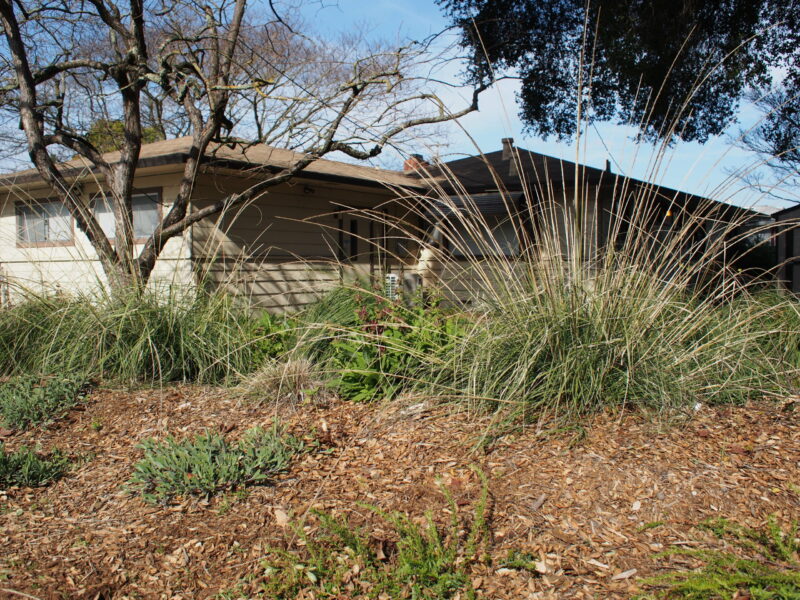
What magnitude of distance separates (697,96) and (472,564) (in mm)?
8180

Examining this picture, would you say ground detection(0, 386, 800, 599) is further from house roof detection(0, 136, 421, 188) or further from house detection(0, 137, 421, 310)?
house detection(0, 137, 421, 310)

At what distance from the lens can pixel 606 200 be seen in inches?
461

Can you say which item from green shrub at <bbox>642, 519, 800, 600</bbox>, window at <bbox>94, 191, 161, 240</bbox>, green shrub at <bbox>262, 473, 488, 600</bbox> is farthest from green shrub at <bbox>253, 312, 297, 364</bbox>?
window at <bbox>94, 191, 161, 240</bbox>

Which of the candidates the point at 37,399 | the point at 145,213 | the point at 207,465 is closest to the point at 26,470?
the point at 207,465

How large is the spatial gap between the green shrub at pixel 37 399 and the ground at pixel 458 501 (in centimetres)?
80

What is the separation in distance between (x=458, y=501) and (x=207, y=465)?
122 cm

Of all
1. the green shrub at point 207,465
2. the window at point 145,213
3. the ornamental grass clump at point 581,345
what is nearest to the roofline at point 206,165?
the window at point 145,213

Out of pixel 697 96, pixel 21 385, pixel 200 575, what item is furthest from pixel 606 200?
pixel 200 575

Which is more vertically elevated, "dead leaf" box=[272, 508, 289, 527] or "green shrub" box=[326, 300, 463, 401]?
"green shrub" box=[326, 300, 463, 401]

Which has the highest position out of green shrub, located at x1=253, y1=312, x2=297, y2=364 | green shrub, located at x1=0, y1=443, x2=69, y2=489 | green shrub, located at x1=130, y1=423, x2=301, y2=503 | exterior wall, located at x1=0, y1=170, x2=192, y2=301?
exterior wall, located at x1=0, y1=170, x2=192, y2=301

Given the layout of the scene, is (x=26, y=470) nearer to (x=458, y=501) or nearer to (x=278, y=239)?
(x=458, y=501)

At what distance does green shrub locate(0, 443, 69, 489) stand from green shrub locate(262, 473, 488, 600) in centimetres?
165

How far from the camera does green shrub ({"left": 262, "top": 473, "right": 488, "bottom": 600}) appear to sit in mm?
2234

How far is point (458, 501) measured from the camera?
271 cm
